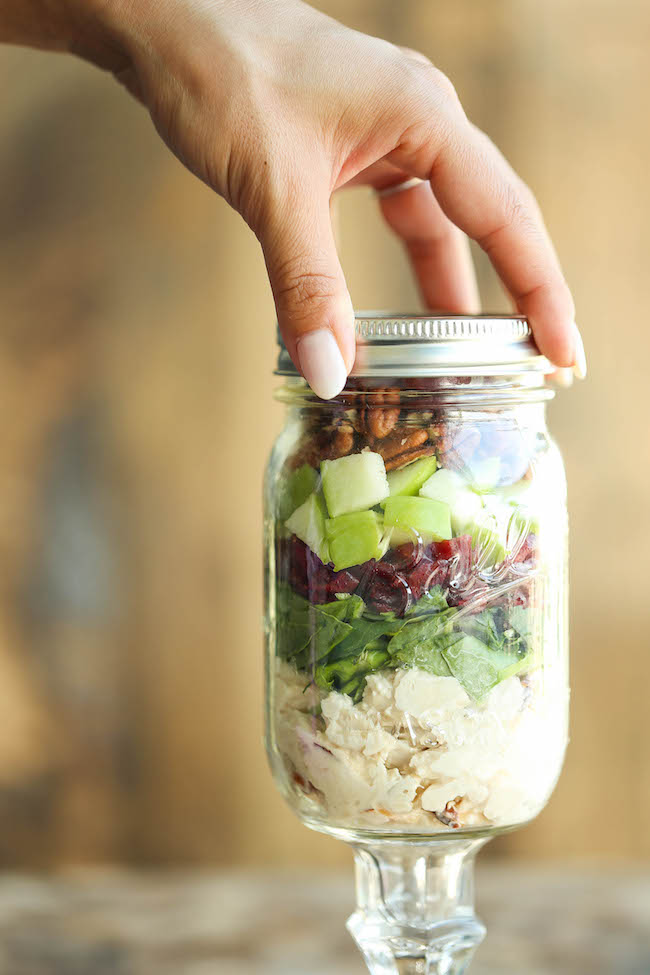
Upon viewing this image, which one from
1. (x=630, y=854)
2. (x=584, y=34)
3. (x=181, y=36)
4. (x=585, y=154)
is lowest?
(x=630, y=854)

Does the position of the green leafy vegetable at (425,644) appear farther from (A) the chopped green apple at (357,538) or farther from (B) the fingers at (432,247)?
(B) the fingers at (432,247)

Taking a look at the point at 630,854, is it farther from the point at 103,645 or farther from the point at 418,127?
the point at 418,127

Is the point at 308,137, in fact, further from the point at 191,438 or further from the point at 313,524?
the point at 191,438

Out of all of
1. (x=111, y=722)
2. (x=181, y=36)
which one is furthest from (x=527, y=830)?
(x=181, y=36)

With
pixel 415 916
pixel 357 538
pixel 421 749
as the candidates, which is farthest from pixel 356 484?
pixel 415 916

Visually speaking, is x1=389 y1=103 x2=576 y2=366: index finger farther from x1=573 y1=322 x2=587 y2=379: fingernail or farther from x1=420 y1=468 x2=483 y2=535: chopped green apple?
x1=420 y1=468 x2=483 y2=535: chopped green apple

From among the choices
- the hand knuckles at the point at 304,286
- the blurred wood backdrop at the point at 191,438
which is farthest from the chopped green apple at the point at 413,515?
the blurred wood backdrop at the point at 191,438

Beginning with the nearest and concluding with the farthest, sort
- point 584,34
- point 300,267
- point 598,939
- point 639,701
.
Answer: point 300,267
point 598,939
point 584,34
point 639,701
